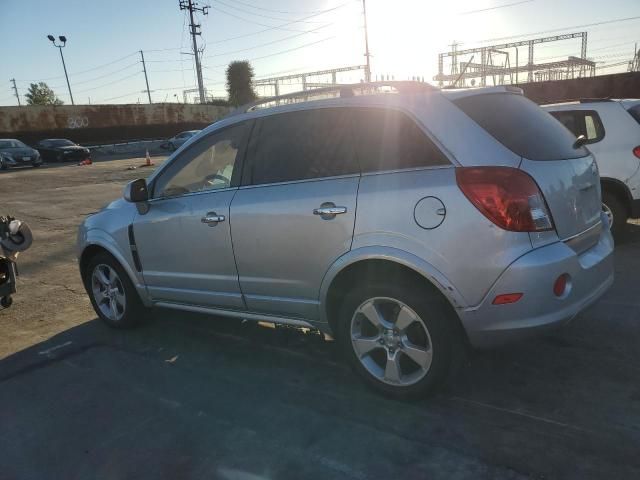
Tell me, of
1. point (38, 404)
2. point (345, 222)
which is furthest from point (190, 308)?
point (345, 222)

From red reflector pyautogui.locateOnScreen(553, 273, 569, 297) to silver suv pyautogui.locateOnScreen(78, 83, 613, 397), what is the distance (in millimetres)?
10

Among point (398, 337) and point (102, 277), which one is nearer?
point (398, 337)

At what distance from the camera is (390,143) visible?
2945mm

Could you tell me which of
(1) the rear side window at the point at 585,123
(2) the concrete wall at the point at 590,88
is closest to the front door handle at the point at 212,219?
(1) the rear side window at the point at 585,123

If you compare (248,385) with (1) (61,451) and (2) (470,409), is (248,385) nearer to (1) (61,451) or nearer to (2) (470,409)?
(1) (61,451)

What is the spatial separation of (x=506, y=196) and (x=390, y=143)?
738 millimetres

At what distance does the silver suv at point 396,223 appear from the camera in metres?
2.61

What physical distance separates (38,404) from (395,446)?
2.38 metres

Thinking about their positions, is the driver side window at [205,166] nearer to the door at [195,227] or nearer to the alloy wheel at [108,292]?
the door at [195,227]

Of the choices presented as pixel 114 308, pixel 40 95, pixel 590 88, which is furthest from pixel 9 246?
pixel 40 95

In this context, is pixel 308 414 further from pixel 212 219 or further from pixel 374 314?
pixel 212 219

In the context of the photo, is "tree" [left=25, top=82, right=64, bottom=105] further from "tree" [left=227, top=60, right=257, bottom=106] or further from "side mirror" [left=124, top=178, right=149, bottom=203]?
"side mirror" [left=124, top=178, right=149, bottom=203]

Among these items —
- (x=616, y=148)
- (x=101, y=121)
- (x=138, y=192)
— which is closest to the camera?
(x=138, y=192)

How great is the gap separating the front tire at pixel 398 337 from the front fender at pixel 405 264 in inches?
4.6
